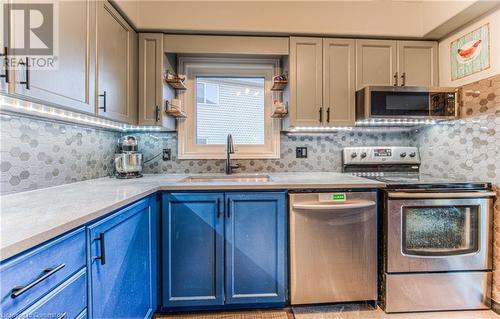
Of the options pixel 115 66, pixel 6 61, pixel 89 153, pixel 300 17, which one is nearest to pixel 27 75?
pixel 6 61

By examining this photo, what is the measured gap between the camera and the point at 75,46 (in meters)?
1.26

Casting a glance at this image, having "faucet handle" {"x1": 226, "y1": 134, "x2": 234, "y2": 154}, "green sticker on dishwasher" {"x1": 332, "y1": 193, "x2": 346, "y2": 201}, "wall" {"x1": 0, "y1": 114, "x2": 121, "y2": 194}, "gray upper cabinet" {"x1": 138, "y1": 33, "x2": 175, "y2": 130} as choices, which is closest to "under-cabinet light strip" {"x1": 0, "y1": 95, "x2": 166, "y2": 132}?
"wall" {"x1": 0, "y1": 114, "x2": 121, "y2": 194}

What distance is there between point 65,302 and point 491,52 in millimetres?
2754

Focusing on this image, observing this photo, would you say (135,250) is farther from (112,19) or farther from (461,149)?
(461,149)

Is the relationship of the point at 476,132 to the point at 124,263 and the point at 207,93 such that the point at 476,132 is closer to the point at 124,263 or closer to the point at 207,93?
the point at 207,93

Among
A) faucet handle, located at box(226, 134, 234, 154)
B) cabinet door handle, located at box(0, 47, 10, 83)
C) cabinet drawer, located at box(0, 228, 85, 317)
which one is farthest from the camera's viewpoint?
faucet handle, located at box(226, 134, 234, 154)

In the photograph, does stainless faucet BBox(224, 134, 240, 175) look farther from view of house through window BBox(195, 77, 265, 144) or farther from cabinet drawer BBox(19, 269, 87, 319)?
cabinet drawer BBox(19, 269, 87, 319)

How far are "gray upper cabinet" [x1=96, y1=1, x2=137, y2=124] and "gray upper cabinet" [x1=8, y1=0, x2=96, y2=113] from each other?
0.25 ft

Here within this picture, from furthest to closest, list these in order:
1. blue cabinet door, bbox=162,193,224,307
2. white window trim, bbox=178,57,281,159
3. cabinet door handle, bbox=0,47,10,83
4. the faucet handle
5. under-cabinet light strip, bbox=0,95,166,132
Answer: white window trim, bbox=178,57,281,159, the faucet handle, blue cabinet door, bbox=162,193,224,307, under-cabinet light strip, bbox=0,95,166,132, cabinet door handle, bbox=0,47,10,83

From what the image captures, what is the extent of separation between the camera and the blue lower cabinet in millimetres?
1603

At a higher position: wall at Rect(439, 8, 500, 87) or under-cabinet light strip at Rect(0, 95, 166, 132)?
wall at Rect(439, 8, 500, 87)

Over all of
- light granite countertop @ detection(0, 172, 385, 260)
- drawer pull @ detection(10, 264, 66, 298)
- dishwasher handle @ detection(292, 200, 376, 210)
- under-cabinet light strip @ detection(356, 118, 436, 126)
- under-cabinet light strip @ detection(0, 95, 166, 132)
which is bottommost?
drawer pull @ detection(10, 264, 66, 298)

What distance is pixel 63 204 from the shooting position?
41.9 inches

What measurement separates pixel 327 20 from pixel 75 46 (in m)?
1.81
